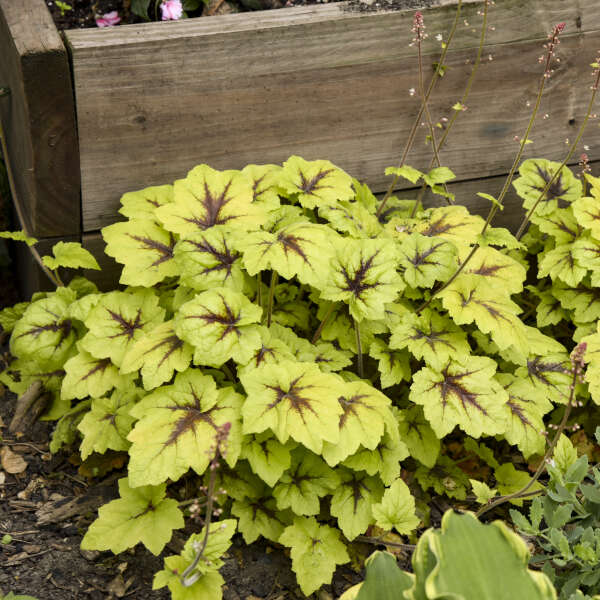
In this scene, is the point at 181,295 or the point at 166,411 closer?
the point at 166,411

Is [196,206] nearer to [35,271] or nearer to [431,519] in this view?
[35,271]

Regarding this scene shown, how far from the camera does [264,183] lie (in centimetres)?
240

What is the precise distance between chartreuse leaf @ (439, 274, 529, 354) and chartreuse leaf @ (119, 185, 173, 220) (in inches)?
38.5

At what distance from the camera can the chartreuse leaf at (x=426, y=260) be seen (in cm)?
220

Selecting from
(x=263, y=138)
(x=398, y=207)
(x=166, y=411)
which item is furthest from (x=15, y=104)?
(x=398, y=207)

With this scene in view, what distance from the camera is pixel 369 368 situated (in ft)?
8.11

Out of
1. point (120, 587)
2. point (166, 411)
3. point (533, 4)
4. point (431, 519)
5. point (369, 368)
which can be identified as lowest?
point (431, 519)

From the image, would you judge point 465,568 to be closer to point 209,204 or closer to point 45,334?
point 209,204

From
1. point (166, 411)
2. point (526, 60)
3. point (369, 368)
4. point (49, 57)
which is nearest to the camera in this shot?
point (166, 411)

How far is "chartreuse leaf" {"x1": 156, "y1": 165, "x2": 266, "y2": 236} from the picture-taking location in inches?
85.0

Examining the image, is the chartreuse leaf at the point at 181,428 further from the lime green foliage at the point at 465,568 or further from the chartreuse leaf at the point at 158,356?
the lime green foliage at the point at 465,568

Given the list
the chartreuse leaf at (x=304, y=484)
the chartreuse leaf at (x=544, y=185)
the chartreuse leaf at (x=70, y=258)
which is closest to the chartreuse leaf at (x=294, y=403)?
the chartreuse leaf at (x=304, y=484)

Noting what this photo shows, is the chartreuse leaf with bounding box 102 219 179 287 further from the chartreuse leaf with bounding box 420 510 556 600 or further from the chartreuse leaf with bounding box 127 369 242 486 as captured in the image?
the chartreuse leaf with bounding box 420 510 556 600

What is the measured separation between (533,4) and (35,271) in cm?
210
